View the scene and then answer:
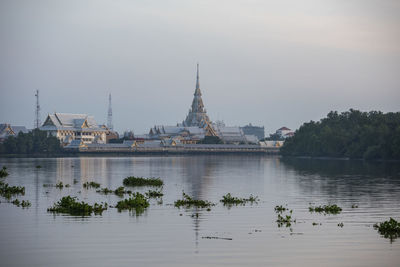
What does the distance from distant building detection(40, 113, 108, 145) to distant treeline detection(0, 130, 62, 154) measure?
86.0ft

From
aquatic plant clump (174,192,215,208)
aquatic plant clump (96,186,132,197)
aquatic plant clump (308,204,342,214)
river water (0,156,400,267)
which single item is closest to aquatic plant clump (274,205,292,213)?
river water (0,156,400,267)

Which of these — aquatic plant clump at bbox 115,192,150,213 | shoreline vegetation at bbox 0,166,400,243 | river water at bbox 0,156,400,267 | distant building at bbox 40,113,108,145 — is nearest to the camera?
river water at bbox 0,156,400,267

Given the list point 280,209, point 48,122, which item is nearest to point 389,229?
point 280,209

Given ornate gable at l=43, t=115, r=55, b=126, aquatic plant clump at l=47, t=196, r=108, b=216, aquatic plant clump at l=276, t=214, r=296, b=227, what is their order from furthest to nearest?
1. ornate gable at l=43, t=115, r=55, b=126
2. aquatic plant clump at l=47, t=196, r=108, b=216
3. aquatic plant clump at l=276, t=214, r=296, b=227

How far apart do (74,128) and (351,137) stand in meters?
85.6

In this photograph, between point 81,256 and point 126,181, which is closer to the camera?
point 81,256

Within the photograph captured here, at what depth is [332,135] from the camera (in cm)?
11144

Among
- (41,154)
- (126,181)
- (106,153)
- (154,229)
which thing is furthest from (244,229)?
(106,153)

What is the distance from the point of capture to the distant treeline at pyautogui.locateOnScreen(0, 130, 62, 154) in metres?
129

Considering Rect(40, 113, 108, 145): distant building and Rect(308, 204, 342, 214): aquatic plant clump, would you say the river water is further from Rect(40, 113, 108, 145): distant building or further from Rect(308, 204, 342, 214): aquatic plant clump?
Rect(40, 113, 108, 145): distant building

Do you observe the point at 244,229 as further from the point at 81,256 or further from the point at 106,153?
the point at 106,153

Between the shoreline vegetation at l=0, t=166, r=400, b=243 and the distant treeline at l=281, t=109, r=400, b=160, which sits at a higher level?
the distant treeline at l=281, t=109, r=400, b=160

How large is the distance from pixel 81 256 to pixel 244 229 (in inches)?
267

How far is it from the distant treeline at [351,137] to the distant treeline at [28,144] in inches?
1931
